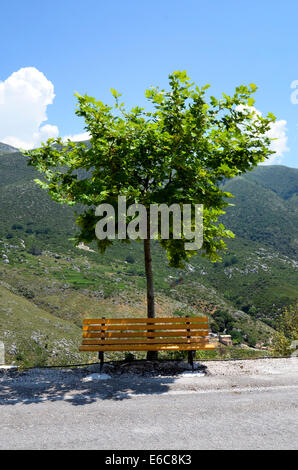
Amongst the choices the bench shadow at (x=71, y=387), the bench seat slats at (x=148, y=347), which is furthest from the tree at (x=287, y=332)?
the bench shadow at (x=71, y=387)

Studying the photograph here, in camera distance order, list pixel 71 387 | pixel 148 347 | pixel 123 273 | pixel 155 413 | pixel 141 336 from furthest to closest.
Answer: pixel 123 273 → pixel 141 336 → pixel 148 347 → pixel 71 387 → pixel 155 413

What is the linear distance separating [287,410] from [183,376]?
9.98 ft

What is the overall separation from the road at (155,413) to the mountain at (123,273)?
27.1 meters

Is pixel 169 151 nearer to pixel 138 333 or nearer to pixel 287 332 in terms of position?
pixel 138 333

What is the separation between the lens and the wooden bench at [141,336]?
922 centimetres

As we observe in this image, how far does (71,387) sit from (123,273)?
241 feet

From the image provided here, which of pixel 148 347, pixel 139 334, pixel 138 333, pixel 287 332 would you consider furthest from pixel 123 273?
pixel 148 347

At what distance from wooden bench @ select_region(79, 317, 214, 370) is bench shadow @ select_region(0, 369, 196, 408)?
2.30ft

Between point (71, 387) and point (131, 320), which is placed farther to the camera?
point (131, 320)

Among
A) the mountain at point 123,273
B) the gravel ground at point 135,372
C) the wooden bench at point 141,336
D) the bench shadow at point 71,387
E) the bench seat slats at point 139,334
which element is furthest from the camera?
the mountain at point 123,273

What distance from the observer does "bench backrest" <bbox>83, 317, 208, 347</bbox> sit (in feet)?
30.6

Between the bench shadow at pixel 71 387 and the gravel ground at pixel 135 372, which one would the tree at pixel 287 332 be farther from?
the bench shadow at pixel 71 387

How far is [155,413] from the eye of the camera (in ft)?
20.7
